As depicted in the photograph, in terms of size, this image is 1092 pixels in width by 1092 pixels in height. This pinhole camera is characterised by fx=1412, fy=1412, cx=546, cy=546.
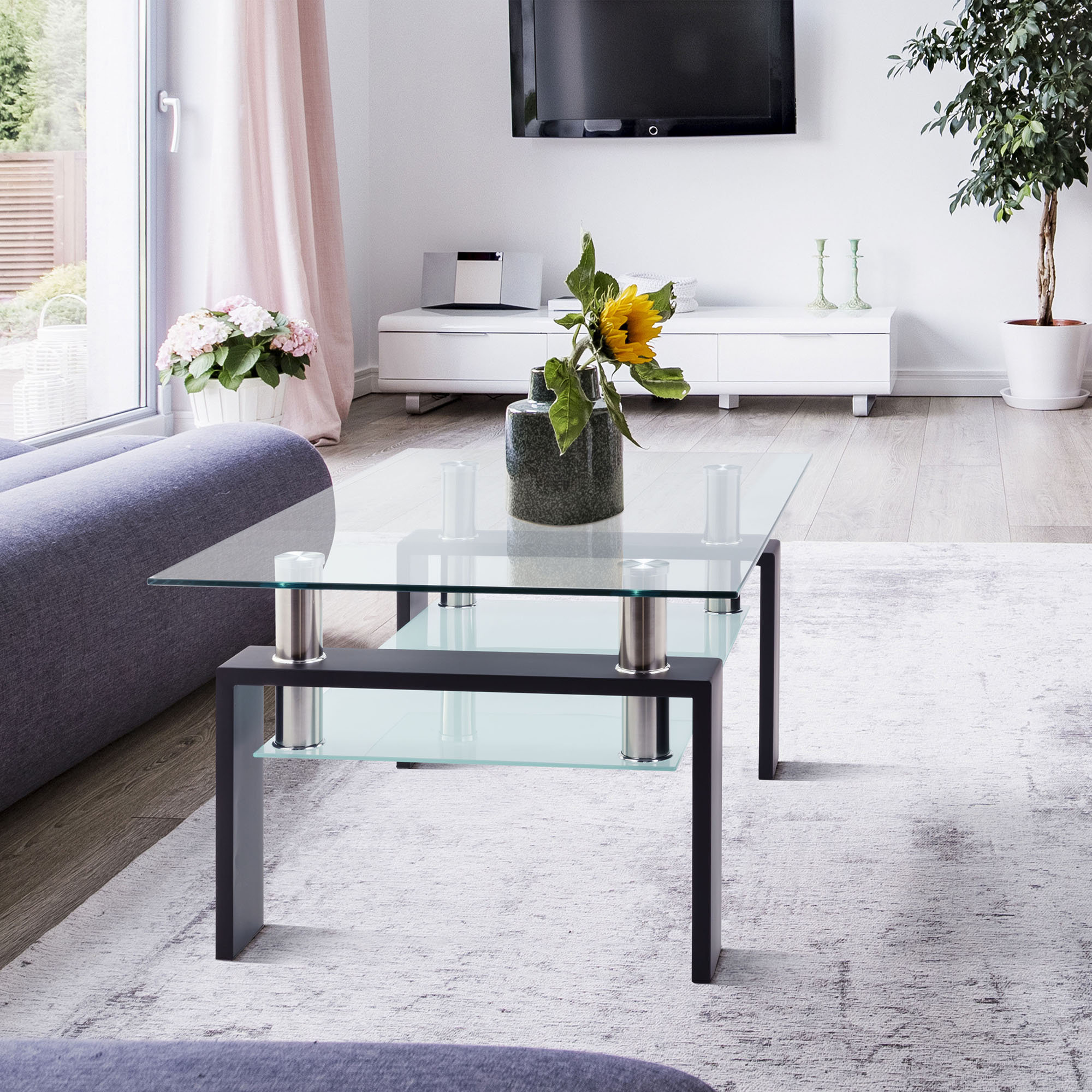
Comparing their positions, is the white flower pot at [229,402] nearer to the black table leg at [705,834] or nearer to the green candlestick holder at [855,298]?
the green candlestick holder at [855,298]

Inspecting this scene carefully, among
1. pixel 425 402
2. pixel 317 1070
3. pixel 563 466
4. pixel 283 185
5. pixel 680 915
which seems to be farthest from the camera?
pixel 425 402

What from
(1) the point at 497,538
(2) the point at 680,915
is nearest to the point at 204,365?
(1) the point at 497,538

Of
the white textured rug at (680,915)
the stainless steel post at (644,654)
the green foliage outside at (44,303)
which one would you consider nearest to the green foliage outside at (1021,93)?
the green foliage outside at (44,303)

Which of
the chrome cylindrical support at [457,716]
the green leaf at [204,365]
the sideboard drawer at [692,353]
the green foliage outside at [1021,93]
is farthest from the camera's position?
the sideboard drawer at [692,353]

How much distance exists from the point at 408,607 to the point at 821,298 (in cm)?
408

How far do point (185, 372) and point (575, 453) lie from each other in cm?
275

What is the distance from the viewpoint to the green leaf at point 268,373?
418 cm

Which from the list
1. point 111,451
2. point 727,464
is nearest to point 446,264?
point 111,451

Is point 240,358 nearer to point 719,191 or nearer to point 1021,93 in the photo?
point 719,191

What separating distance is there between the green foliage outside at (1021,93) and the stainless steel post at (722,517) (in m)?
3.57

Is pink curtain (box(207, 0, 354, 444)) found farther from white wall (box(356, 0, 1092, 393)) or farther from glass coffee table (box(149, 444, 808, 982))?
glass coffee table (box(149, 444, 808, 982))

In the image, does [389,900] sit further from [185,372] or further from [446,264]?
[446,264]

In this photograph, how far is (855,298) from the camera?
5660 millimetres

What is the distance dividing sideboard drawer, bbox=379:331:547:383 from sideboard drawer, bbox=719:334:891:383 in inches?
29.7
